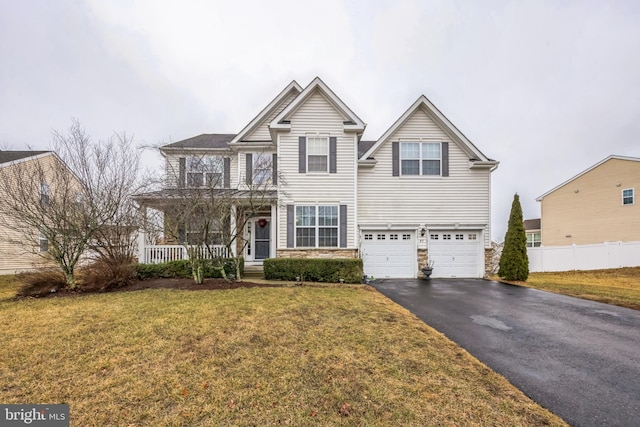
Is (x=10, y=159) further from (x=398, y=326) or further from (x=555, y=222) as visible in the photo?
(x=555, y=222)

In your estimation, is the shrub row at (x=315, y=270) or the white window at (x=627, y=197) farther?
the white window at (x=627, y=197)

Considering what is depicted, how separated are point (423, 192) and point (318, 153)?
5605 millimetres

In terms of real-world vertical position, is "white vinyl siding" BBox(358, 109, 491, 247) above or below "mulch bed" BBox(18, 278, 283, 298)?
above

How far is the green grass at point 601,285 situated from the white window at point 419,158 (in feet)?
21.7

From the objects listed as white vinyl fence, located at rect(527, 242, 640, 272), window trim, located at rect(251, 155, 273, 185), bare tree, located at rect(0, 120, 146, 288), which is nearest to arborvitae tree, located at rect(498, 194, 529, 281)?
white vinyl fence, located at rect(527, 242, 640, 272)

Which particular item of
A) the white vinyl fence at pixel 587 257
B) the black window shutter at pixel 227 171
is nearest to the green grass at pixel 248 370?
the black window shutter at pixel 227 171

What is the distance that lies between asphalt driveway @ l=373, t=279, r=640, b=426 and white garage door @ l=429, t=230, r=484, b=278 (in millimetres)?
3595

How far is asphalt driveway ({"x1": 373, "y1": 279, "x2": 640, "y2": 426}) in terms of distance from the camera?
349 centimetres

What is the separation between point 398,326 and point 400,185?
30.3 feet

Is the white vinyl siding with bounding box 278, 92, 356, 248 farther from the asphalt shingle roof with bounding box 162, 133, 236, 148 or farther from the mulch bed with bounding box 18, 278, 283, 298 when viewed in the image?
the asphalt shingle roof with bounding box 162, 133, 236, 148

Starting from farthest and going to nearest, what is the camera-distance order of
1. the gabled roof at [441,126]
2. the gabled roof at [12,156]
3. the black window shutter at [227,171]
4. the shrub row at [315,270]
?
the gabled roof at [12,156], the black window shutter at [227,171], the gabled roof at [441,126], the shrub row at [315,270]

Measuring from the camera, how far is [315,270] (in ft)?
38.9

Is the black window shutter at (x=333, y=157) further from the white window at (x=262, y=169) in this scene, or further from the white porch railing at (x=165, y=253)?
the white porch railing at (x=165, y=253)

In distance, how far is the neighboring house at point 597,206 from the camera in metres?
20.0
